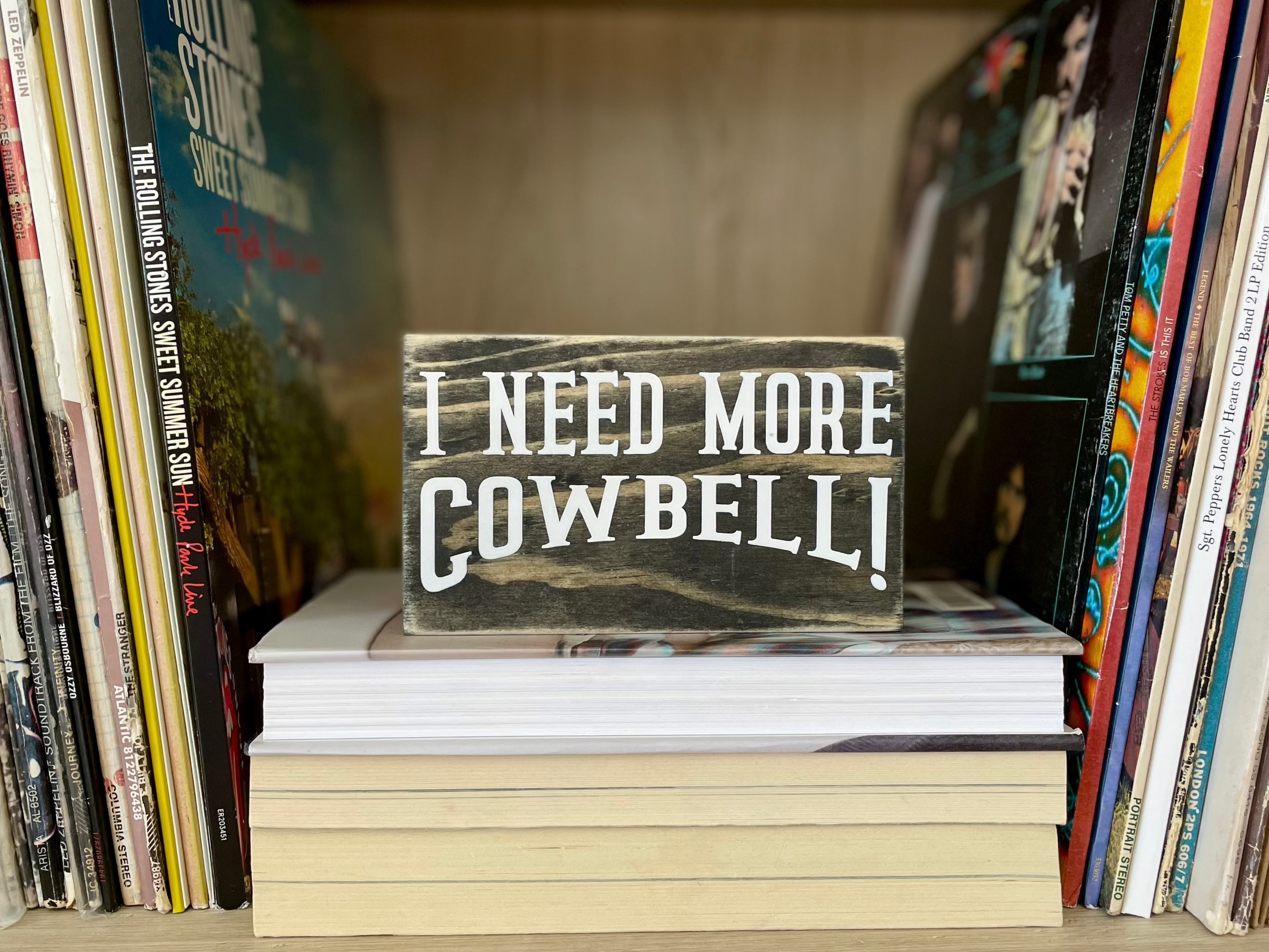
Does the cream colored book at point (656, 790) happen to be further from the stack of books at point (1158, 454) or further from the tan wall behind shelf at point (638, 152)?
the tan wall behind shelf at point (638, 152)

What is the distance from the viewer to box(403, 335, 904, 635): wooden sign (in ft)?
1.59

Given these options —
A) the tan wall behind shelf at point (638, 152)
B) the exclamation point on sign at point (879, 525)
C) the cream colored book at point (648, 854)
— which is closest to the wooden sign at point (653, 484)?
the exclamation point on sign at point (879, 525)

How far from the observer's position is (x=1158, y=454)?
49cm

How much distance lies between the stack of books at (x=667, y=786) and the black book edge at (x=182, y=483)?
36mm

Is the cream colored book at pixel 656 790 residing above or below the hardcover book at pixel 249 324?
below

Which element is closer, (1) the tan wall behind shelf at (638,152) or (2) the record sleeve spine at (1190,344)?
(2) the record sleeve spine at (1190,344)

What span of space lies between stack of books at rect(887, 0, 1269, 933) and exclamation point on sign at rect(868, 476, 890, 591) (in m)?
0.13

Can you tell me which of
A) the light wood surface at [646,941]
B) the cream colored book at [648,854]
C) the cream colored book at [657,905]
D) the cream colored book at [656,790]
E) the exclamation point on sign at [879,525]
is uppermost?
the exclamation point on sign at [879,525]

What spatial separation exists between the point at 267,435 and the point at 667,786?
1.17 ft

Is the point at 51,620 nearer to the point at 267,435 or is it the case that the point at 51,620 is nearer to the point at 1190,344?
the point at 267,435

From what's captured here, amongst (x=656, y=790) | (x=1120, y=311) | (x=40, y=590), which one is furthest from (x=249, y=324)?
(x=1120, y=311)

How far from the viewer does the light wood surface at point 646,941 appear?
474mm

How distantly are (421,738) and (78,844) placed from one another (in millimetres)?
218

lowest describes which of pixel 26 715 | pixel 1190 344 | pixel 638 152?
pixel 26 715
